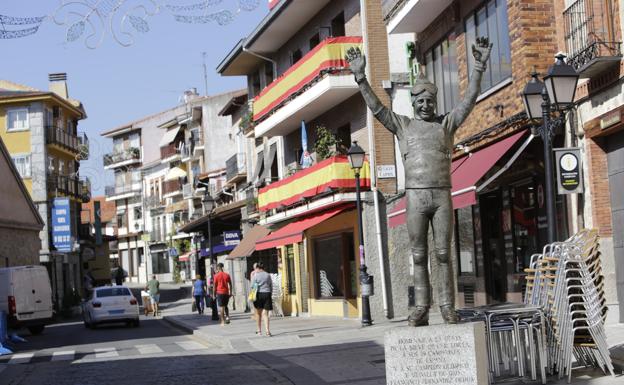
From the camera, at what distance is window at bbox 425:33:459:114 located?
21.5 meters

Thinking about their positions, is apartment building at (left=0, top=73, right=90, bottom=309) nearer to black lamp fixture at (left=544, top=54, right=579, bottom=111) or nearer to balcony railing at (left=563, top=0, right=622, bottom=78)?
balcony railing at (left=563, top=0, right=622, bottom=78)

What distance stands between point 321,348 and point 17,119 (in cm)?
4513

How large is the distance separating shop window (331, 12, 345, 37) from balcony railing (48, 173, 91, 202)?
111 feet

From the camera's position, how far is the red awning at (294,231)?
90.0ft

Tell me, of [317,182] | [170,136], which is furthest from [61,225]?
[317,182]

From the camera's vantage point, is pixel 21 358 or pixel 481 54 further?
pixel 21 358

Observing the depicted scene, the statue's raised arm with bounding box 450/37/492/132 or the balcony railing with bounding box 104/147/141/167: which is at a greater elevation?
the balcony railing with bounding box 104/147/141/167

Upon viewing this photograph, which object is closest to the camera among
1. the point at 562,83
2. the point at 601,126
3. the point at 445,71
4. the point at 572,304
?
the point at 572,304

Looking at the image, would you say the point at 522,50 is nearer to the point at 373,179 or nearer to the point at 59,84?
the point at 373,179

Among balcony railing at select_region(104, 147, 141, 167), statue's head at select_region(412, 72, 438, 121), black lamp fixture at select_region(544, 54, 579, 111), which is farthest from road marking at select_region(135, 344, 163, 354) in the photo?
balcony railing at select_region(104, 147, 141, 167)

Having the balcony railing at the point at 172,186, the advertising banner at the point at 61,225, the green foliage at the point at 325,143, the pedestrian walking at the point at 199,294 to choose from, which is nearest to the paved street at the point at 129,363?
the green foliage at the point at 325,143

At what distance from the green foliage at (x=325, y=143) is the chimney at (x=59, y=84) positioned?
46862 millimetres

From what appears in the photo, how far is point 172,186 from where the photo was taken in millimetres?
85250

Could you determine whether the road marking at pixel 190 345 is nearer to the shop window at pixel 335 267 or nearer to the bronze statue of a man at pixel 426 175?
the shop window at pixel 335 267
